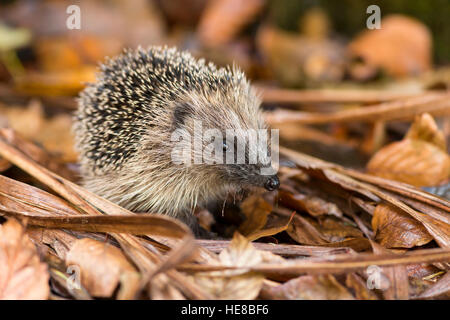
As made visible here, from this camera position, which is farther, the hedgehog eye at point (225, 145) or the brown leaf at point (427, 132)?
the brown leaf at point (427, 132)

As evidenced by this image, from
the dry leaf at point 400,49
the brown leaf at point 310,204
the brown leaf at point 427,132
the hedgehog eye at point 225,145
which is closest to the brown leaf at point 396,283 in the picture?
the brown leaf at point 310,204

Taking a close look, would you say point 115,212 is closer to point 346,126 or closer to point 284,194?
point 284,194

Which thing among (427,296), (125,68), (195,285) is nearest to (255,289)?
(195,285)

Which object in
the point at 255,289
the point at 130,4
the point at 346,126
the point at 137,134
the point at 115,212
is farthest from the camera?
the point at 130,4

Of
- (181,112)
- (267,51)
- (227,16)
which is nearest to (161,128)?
(181,112)

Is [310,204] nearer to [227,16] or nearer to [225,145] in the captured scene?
[225,145]

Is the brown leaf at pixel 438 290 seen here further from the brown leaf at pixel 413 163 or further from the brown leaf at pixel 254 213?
the brown leaf at pixel 413 163

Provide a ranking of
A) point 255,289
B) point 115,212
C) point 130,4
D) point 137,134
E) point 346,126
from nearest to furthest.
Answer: point 255,289 < point 115,212 < point 137,134 < point 346,126 < point 130,4
